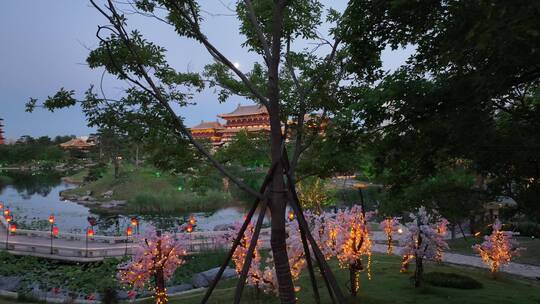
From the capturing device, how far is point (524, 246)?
19344mm

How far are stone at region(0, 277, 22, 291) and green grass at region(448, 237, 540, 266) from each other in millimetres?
18250

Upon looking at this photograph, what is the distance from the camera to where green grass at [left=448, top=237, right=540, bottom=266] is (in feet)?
57.7

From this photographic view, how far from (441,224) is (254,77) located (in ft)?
26.8

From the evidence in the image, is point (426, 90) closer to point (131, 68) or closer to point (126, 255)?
point (131, 68)

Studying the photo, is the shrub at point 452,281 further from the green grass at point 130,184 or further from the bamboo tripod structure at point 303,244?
the green grass at point 130,184

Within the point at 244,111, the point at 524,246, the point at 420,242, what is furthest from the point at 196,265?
the point at 244,111

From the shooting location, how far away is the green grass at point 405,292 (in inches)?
429

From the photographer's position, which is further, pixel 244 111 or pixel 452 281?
pixel 244 111

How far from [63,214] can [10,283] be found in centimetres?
2306

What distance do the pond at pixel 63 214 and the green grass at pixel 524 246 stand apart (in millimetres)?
13305

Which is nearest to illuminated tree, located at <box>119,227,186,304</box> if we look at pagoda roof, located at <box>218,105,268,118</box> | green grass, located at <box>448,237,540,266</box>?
green grass, located at <box>448,237,540,266</box>

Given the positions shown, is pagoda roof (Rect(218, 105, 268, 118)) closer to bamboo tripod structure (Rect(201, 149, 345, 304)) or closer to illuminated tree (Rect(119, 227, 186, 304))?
illuminated tree (Rect(119, 227, 186, 304))

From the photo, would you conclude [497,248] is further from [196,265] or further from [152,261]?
[196,265]

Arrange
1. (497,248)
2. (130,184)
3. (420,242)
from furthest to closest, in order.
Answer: (130,184)
(497,248)
(420,242)
